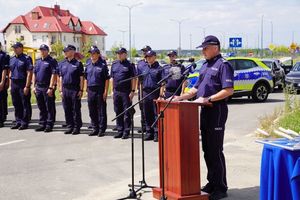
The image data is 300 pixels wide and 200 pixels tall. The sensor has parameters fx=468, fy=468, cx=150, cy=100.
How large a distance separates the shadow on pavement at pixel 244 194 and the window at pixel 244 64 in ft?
40.7

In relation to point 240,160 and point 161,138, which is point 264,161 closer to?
point 161,138

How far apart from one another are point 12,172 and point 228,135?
5.09 metres

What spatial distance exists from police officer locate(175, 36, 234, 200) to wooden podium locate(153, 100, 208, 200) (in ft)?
1.03

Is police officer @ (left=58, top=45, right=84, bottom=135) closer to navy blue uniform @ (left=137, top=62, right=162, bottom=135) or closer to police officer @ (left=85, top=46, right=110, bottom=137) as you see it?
police officer @ (left=85, top=46, right=110, bottom=137)

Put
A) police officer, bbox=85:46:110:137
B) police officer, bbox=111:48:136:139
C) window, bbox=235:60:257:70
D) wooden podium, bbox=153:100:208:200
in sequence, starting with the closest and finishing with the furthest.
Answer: wooden podium, bbox=153:100:208:200
police officer, bbox=111:48:136:139
police officer, bbox=85:46:110:137
window, bbox=235:60:257:70

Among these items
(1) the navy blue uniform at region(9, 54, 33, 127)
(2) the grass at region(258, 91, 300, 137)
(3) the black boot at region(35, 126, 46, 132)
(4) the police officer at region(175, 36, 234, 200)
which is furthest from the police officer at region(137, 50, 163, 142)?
(4) the police officer at region(175, 36, 234, 200)

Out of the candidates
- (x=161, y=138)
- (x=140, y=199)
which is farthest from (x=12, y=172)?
(x=161, y=138)

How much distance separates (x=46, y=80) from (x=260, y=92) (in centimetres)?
990

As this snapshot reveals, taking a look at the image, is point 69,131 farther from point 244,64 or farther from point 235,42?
point 235,42

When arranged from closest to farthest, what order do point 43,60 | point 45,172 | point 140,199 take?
1. point 140,199
2. point 45,172
3. point 43,60

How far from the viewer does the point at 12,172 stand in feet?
24.8

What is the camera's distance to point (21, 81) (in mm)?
11664

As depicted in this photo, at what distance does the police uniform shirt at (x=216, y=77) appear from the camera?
5.38 meters

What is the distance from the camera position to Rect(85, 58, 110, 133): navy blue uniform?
412 inches
